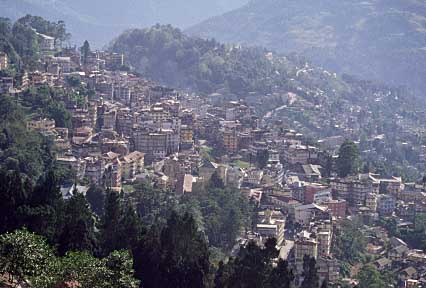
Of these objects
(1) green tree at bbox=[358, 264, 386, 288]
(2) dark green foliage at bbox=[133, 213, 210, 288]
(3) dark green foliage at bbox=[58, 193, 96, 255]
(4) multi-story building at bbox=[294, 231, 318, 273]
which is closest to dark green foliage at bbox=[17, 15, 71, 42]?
(4) multi-story building at bbox=[294, 231, 318, 273]

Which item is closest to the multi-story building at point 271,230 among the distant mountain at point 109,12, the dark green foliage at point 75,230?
the dark green foliage at point 75,230

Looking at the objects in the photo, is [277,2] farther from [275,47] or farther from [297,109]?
[297,109]

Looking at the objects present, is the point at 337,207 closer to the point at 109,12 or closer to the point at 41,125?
the point at 41,125

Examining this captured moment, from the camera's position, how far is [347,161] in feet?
134

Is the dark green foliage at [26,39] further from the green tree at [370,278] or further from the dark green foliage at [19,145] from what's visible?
the green tree at [370,278]

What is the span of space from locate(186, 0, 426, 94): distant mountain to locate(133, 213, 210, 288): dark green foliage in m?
81.9

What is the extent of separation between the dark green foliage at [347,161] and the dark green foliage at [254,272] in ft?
61.7

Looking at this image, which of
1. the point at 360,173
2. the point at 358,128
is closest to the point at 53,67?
the point at 360,173

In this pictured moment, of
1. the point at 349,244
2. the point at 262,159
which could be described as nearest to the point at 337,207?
the point at 349,244

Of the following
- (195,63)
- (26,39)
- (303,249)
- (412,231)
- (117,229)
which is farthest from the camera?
(195,63)

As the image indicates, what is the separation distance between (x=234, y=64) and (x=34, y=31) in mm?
21485

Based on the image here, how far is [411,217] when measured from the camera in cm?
3747

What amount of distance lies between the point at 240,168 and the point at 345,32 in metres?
84.1

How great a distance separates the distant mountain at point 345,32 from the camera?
105125mm
